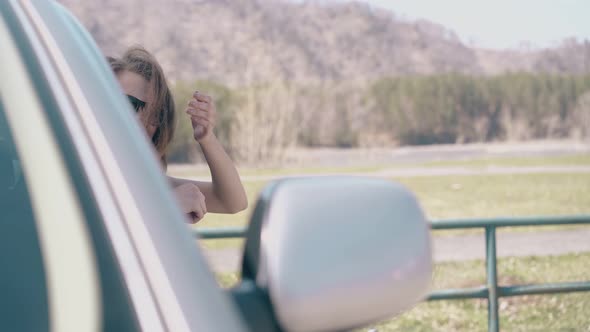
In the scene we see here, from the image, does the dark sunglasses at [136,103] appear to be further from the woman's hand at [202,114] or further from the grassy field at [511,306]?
the grassy field at [511,306]

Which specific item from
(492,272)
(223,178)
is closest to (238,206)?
(223,178)

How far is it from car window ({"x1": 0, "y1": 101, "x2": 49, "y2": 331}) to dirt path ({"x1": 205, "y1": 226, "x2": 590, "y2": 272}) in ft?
24.2

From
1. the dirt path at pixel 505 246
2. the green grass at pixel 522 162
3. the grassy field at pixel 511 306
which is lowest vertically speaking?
the green grass at pixel 522 162

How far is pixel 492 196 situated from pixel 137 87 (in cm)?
1468

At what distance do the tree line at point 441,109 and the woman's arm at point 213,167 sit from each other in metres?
29.1

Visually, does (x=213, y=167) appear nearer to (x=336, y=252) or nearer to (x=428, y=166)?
(x=336, y=252)

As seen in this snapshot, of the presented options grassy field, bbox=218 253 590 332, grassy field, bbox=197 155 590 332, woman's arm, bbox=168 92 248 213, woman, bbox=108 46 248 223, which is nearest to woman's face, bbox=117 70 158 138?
woman, bbox=108 46 248 223

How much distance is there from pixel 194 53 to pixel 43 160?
225ft

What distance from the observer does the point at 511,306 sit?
272 inches

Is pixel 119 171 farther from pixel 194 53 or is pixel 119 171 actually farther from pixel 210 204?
pixel 194 53

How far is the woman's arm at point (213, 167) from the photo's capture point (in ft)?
7.13

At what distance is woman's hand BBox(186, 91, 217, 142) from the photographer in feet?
7.10

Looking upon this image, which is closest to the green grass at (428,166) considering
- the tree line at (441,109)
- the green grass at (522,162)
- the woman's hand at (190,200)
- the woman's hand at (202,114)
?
the green grass at (522,162)

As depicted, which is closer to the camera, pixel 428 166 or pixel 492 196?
pixel 492 196
